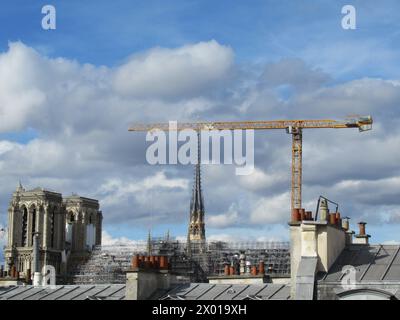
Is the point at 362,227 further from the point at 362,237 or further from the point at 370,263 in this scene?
the point at 370,263

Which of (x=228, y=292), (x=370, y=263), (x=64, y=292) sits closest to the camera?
(x=370, y=263)

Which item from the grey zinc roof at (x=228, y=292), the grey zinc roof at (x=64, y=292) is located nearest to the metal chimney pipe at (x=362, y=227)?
the grey zinc roof at (x=228, y=292)

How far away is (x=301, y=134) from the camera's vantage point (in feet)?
634

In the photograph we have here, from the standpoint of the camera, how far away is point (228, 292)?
4581cm

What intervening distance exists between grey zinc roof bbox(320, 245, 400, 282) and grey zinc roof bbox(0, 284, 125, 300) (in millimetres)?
11256

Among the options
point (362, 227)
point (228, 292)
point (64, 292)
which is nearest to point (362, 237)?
point (362, 227)

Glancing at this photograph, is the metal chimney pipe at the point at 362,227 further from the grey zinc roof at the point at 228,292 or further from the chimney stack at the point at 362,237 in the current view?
the grey zinc roof at the point at 228,292

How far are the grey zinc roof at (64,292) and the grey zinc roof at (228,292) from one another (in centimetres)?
286

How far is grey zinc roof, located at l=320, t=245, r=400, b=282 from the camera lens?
39250mm

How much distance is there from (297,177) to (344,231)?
5744 inches

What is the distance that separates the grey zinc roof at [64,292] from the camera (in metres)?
47.7

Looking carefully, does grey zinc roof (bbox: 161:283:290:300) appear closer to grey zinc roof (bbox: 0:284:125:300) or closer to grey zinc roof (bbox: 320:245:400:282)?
grey zinc roof (bbox: 0:284:125:300)

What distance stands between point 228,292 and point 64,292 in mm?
8806

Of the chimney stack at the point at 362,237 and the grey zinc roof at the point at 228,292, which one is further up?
the chimney stack at the point at 362,237
